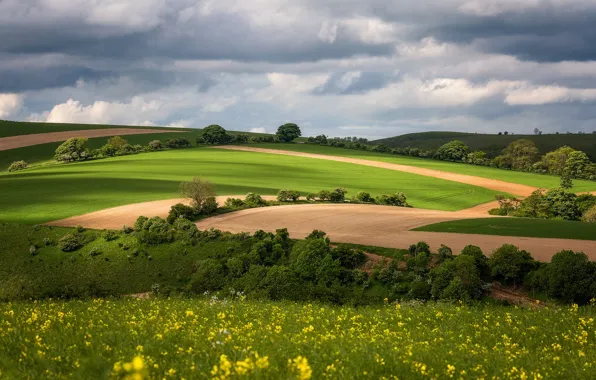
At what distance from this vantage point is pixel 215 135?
169750 millimetres

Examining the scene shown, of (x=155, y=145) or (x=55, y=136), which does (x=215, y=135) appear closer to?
(x=155, y=145)

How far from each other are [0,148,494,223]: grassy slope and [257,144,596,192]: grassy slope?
17.3m

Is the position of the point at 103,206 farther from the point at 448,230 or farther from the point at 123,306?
the point at 123,306

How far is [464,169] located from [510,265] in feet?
333

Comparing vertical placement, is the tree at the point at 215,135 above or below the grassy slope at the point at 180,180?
above

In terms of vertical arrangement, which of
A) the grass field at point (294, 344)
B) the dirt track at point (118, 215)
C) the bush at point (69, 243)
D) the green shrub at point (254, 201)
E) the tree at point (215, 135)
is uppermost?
the tree at point (215, 135)

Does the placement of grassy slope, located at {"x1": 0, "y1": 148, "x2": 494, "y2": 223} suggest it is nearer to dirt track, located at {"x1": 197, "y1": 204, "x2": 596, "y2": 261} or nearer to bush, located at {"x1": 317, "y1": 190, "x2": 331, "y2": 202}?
bush, located at {"x1": 317, "y1": 190, "x2": 331, "y2": 202}

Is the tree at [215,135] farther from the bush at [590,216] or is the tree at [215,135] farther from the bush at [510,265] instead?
the bush at [510,265]

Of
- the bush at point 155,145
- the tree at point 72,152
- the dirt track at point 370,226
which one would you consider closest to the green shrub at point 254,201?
the dirt track at point 370,226

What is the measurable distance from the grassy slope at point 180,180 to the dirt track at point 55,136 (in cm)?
4451

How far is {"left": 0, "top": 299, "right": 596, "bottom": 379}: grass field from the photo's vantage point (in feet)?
30.8

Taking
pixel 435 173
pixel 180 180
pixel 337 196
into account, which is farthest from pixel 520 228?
pixel 435 173

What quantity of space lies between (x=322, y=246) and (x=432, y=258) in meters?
8.69

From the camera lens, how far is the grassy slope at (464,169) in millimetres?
119812
